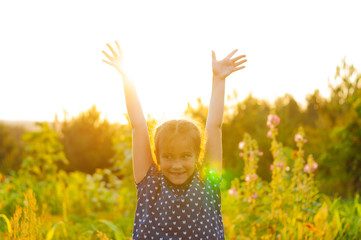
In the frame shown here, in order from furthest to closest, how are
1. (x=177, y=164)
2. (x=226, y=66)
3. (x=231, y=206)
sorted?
(x=231, y=206) < (x=226, y=66) < (x=177, y=164)

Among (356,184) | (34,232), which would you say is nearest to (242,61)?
(34,232)

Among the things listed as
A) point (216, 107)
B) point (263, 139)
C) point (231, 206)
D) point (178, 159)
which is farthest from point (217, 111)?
point (263, 139)

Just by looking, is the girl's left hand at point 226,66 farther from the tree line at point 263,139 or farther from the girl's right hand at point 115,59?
the tree line at point 263,139

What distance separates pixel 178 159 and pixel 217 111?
473mm

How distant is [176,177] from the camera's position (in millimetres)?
2221

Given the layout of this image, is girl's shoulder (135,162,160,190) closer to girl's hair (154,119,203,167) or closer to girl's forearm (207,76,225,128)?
girl's hair (154,119,203,167)

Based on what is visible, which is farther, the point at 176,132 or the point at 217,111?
the point at 217,111

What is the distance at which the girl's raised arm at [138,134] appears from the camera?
2.36m

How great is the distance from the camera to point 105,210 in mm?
6418

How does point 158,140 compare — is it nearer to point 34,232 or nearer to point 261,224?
point 34,232

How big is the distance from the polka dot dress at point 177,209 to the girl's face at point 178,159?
98 mm

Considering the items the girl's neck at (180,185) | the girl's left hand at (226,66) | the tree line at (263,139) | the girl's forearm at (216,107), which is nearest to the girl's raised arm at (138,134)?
the girl's neck at (180,185)

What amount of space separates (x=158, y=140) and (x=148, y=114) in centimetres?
301

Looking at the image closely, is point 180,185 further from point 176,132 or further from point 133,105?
point 133,105
